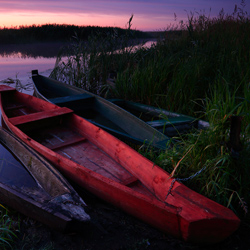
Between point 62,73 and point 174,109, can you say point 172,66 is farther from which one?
A: point 62,73

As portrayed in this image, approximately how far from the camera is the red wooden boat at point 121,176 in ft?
6.93

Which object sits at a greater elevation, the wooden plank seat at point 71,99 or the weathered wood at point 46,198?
the wooden plank seat at point 71,99

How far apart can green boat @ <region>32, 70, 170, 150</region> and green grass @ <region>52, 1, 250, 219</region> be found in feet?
1.31

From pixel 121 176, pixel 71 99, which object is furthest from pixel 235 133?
pixel 71 99

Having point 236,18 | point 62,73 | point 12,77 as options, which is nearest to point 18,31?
point 12,77

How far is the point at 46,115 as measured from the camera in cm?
425

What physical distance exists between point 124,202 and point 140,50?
18.3ft

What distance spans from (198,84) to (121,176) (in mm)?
2812

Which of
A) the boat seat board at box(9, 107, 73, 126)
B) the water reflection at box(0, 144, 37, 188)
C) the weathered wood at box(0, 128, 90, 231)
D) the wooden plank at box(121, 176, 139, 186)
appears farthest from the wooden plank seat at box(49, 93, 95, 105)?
the wooden plank at box(121, 176, 139, 186)

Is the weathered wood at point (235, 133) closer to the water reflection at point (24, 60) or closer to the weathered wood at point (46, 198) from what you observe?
the weathered wood at point (46, 198)

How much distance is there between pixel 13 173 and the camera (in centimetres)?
400

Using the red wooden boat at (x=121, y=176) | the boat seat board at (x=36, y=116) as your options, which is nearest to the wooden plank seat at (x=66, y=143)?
the red wooden boat at (x=121, y=176)

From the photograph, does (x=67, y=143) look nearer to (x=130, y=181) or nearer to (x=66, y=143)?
(x=66, y=143)

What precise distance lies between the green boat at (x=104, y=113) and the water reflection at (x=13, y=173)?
124 centimetres
